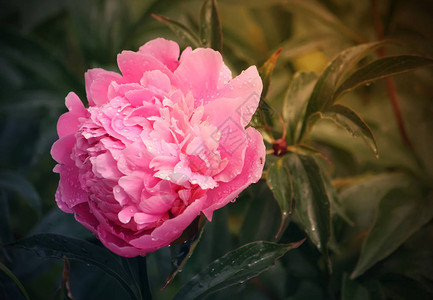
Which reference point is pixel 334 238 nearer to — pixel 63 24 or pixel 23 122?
pixel 23 122

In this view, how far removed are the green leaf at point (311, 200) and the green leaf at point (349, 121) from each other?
5 cm

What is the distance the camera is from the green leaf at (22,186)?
0.51 m

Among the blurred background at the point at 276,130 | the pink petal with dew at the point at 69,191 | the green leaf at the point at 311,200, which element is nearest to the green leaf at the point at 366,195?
the blurred background at the point at 276,130

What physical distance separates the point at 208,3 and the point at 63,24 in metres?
0.43

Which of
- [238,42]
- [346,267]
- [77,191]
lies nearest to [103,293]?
[77,191]

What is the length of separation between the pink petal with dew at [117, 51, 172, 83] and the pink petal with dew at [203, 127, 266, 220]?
10 centimetres

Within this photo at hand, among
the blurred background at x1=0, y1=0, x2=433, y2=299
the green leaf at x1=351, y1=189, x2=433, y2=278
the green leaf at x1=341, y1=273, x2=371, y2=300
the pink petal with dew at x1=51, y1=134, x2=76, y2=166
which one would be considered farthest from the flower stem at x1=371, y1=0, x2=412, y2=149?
the pink petal with dew at x1=51, y1=134, x2=76, y2=166

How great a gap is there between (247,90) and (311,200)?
0.14 metres

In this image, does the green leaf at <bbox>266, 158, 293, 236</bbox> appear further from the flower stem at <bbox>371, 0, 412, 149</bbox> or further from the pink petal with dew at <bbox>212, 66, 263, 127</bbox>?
the flower stem at <bbox>371, 0, 412, 149</bbox>

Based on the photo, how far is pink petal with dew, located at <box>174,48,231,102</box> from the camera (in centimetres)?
34

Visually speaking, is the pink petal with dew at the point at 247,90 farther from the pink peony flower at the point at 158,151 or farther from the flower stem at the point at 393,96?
the flower stem at the point at 393,96

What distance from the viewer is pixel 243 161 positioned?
0.31m

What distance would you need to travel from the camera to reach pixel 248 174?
0.31m

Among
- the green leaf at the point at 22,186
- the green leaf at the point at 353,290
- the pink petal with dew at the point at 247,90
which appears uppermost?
the pink petal with dew at the point at 247,90
